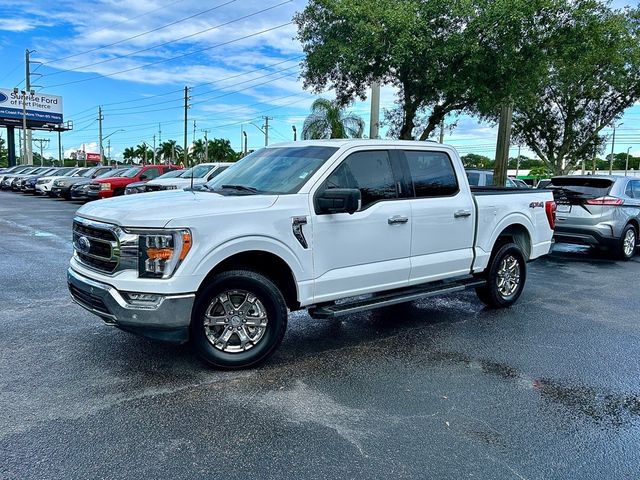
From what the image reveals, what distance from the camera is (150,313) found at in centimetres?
411

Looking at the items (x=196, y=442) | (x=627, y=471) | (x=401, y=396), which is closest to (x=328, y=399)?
(x=401, y=396)

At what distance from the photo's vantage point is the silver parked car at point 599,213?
10.6 m

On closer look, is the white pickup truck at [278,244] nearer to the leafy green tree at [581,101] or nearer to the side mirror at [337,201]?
the side mirror at [337,201]

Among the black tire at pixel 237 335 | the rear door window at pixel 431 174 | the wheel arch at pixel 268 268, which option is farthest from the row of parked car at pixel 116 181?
the black tire at pixel 237 335

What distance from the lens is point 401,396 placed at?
13.5 ft

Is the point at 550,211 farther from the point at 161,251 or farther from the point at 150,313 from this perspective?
the point at 150,313

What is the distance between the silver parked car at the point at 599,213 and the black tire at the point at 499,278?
14.9 feet

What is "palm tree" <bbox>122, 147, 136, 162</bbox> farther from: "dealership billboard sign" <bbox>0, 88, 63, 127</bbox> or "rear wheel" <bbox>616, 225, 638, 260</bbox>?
"rear wheel" <bbox>616, 225, 638, 260</bbox>

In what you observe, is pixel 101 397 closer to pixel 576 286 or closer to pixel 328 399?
pixel 328 399

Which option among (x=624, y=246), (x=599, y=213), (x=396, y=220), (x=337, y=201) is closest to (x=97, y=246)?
(x=337, y=201)

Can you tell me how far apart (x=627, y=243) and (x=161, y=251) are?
10.4 m

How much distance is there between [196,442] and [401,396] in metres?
1.61

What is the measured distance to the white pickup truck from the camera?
13.6 feet

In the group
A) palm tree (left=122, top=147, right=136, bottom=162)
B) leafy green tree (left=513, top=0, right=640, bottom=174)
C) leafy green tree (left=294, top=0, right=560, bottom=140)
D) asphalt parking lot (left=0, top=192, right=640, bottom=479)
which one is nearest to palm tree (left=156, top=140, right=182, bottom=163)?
palm tree (left=122, top=147, right=136, bottom=162)
